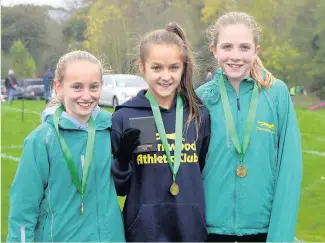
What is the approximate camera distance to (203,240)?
125 inches

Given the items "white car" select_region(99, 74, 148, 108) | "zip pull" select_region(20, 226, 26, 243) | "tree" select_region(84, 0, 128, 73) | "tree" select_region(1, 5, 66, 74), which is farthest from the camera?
"tree" select_region(1, 5, 66, 74)

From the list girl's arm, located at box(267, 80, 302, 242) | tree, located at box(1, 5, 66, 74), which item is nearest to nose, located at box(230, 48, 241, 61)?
girl's arm, located at box(267, 80, 302, 242)

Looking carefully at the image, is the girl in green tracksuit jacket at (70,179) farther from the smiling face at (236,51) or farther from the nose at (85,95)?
the smiling face at (236,51)

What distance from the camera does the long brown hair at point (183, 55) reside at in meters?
3.25

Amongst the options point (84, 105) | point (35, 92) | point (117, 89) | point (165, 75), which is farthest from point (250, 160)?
point (35, 92)

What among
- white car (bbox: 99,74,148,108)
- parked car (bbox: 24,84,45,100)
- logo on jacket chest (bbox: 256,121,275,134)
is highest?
parked car (bbox: 24,84,45,100)

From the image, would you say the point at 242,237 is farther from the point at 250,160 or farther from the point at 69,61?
the point at 69,61

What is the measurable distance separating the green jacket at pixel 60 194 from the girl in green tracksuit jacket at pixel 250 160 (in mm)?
548

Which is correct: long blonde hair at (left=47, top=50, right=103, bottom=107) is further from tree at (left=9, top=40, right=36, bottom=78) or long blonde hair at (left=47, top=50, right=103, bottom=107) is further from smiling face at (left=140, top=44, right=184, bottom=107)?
tree at (left=9, top=40, right=36, bottom=78)

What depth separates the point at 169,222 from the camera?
3.12 metres

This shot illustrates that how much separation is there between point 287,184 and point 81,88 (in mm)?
1202

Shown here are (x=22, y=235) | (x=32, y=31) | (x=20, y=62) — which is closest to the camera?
(x=22, y=235)

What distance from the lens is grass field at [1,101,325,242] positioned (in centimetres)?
633

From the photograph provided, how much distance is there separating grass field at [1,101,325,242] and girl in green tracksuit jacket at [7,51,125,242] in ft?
9.40
